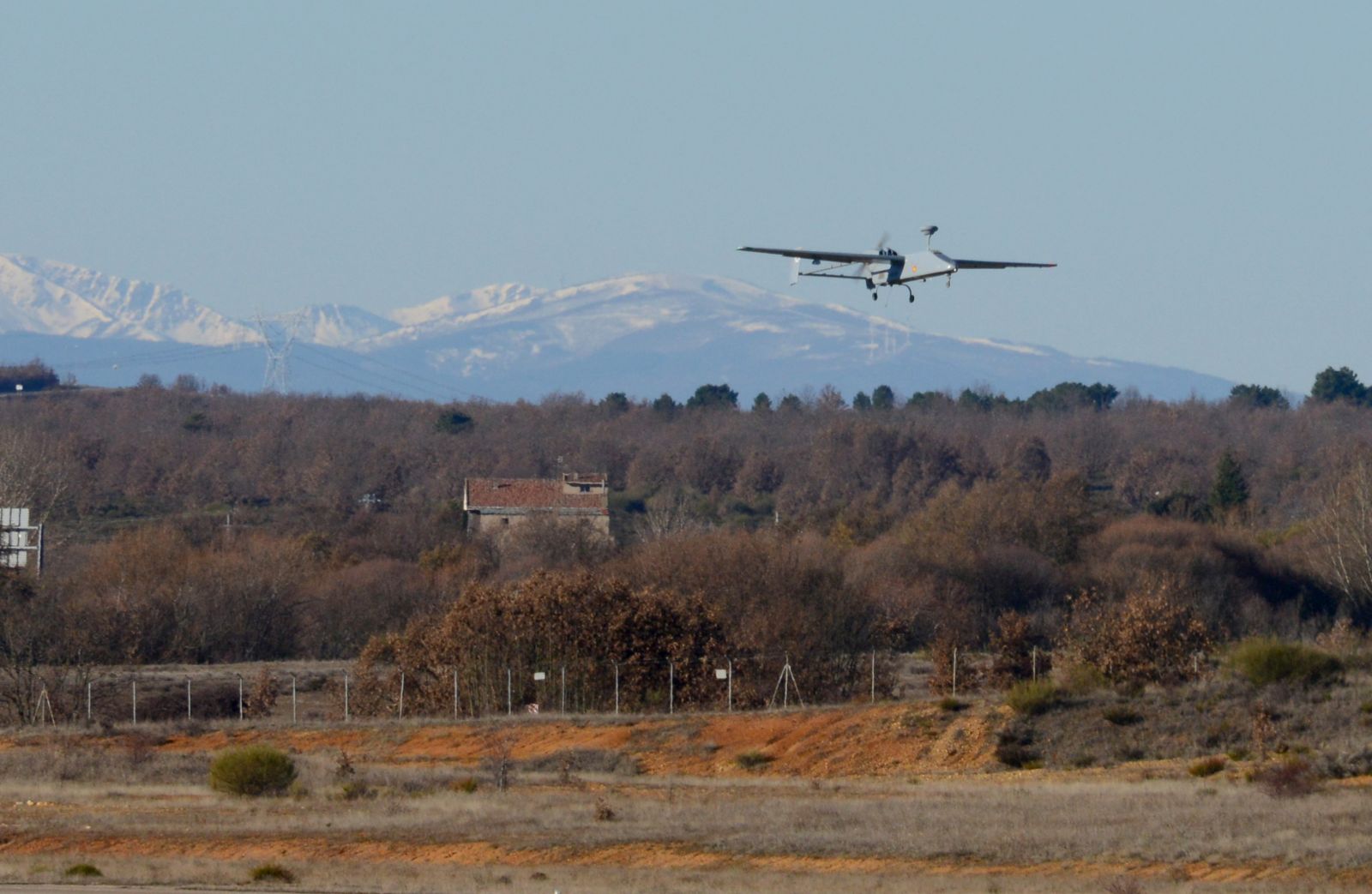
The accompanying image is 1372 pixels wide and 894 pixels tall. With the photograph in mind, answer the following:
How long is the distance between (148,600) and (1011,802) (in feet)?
156

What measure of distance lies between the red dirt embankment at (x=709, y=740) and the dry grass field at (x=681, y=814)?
8cm

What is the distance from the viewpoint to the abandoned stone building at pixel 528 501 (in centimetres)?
11375

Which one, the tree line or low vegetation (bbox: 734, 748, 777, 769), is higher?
the tree line

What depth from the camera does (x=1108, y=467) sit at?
147 meters

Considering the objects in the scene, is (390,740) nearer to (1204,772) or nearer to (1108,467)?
(1204,772)

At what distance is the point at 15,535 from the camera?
88.5 m

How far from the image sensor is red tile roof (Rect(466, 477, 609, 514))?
11862 centimetres

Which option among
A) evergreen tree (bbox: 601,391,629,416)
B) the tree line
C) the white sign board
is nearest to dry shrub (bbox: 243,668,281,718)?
the tree line

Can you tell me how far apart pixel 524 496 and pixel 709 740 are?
3064 inches

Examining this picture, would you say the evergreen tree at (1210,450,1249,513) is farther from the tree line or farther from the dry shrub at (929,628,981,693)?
the dry shrub at (929,628,981,693)

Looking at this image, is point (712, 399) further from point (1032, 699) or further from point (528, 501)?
point (1032, 699)

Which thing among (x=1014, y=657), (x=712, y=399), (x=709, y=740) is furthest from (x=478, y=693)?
(x=712, y=399)

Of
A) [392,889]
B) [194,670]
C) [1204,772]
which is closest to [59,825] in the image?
[392,889]

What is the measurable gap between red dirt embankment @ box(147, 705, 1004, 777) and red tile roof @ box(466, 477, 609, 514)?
224ft
